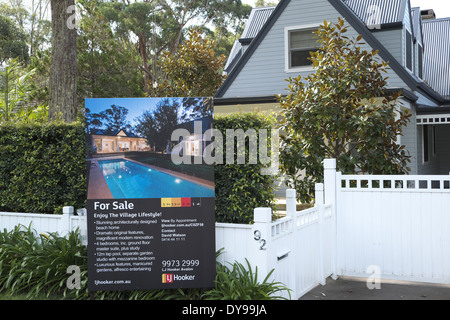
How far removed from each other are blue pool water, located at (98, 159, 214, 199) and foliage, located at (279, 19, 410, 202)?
3.38 metres

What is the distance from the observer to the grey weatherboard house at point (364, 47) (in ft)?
43.6

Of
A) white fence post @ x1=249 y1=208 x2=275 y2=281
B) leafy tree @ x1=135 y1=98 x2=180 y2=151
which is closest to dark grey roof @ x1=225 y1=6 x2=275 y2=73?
leafy tree @ x1=135 y1=98 x2=180 y2=151

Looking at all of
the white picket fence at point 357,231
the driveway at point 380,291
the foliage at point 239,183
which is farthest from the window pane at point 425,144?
the foliage at point 239,183

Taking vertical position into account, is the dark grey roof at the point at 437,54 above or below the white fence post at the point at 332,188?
above

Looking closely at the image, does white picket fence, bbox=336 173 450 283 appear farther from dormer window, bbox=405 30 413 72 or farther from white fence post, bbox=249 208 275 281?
dormer window, bbox=405 30 413 72

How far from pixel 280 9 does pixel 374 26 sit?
2.81m

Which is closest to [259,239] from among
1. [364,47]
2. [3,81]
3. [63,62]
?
[63,62]

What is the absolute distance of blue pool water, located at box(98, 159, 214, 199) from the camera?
5.66 meters

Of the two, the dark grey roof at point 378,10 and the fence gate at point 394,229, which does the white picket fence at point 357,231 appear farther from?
the dark grey roof at point 378,10

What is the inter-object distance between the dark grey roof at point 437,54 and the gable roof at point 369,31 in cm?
91

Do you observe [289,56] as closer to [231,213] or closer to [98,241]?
[231,213]

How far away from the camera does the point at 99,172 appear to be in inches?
224

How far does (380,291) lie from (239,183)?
7.99 ft
